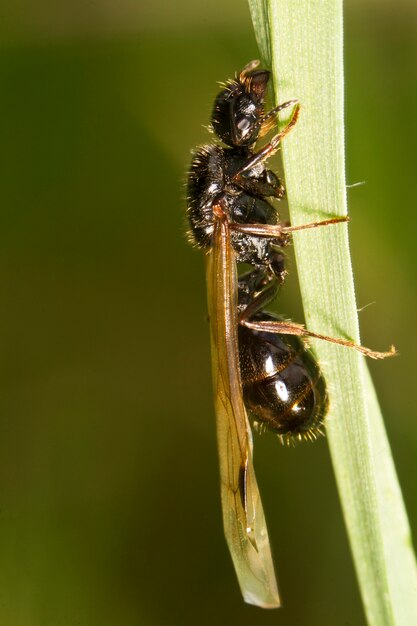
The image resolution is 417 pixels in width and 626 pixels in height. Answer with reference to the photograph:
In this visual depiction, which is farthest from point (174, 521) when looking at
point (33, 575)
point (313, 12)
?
point (313, 12)

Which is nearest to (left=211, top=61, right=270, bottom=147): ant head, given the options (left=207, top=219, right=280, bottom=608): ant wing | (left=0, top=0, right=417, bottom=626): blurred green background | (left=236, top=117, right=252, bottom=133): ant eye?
(left=236, top=117, right=252, bottom=133): ant eye

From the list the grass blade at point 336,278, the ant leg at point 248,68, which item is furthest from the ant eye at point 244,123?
the grass blade at point 336,278

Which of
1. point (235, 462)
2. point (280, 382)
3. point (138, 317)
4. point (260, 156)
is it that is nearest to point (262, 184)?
point (260, 156)

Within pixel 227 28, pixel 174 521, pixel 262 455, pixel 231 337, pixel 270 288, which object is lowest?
pixel 174 521

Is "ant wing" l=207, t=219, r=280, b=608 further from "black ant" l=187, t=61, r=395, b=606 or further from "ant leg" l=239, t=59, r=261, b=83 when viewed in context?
"ant leg" l=239, t=59, r=261, b=83

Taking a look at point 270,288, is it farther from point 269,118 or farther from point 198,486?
point 198,486

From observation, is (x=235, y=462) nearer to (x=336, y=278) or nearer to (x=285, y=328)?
(x=285, y=328)
